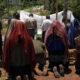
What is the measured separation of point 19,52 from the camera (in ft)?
18.3

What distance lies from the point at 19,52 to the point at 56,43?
180cm

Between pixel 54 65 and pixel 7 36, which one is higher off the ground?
pixel 7 36

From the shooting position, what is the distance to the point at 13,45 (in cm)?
546

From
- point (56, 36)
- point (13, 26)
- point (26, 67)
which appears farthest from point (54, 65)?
point (13, 26)

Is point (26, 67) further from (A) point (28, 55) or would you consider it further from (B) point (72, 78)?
(B) point (72, 78)

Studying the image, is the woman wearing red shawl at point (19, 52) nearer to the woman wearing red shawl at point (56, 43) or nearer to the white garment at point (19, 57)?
the white garment at point (19, 57)

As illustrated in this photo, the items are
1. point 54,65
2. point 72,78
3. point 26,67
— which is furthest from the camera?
point 54,65

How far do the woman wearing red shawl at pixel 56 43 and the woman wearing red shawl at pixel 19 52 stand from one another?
1.58 metres

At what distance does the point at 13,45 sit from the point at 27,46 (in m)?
0.31

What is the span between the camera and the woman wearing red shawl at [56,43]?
6.99 m

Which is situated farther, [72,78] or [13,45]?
[72,78]

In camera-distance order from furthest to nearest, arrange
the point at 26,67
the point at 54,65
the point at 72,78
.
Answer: the point at 54,65 < the point at 72,78 < the point at 26,67

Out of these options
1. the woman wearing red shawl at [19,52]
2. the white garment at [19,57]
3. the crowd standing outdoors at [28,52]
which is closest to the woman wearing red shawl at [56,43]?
the crowd standing outdoors at [28,52]

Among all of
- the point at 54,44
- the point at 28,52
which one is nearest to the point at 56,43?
the point at 54,44
